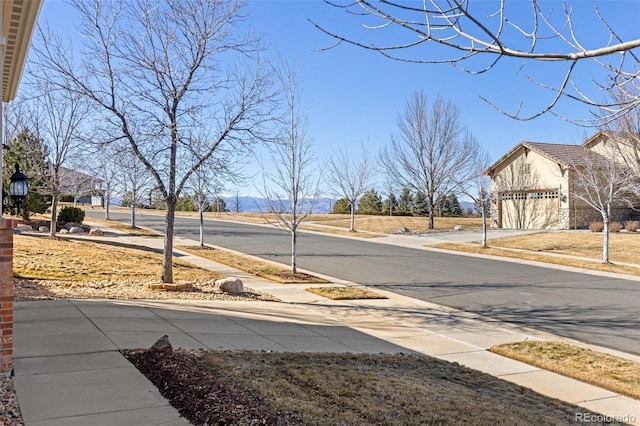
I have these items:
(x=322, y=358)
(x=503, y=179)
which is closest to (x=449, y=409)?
(x=322, y=358)

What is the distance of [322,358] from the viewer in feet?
22.3

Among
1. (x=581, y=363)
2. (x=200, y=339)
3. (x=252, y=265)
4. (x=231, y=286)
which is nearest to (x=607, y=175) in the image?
(x=252, y=265)

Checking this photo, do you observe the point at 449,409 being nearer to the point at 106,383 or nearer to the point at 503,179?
the point at 106,383

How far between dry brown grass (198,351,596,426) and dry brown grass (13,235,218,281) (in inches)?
323

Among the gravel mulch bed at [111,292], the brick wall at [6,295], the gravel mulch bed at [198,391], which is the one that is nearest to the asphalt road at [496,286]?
the gravel mulch bed at [111,292]

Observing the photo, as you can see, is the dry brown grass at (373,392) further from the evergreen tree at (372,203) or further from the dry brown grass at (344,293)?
the evergreen tree at (372,203)

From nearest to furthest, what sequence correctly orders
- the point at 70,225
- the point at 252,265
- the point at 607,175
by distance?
1. the point at 252,265
2. the point at 607,175
3. the point at 70,225

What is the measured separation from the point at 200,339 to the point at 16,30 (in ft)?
21.6

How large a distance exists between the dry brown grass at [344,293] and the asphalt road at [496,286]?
1.12 m

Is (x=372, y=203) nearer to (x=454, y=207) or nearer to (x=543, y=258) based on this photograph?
(x=454, y=207)

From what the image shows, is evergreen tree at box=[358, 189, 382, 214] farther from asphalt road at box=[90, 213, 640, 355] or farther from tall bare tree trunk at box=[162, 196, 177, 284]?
tall bare tree trunk at box=[162, 196, 177, 284]

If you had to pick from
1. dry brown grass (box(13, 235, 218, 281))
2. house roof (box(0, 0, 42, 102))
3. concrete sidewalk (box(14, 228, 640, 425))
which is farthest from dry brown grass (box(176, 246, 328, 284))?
house roof (box(0, 0, 42, 102))

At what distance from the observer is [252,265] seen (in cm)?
1861

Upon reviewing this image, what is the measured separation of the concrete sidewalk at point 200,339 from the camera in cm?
453
